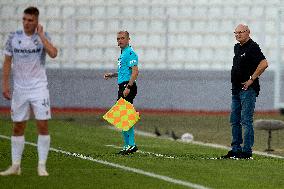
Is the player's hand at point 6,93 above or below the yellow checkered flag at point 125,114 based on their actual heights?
above

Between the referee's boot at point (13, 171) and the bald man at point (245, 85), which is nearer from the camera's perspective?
the referee's boot at point (13, 171)

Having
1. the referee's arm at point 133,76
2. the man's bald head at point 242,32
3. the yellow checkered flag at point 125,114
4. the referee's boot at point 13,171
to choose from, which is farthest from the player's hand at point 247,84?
the referee's boot at point 13,171

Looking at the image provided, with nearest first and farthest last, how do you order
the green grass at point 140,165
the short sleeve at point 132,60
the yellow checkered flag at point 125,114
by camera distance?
1. the green grass at point 140,165
2. the short sleeve at point 132,60
3. the yellow checkered flag at point 125,114

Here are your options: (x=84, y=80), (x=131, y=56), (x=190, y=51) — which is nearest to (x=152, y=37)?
(x=190, y=51)

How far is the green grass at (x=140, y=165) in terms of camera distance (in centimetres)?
1179

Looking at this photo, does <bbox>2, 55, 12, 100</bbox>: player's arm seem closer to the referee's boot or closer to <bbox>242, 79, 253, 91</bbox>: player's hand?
the referee's boot

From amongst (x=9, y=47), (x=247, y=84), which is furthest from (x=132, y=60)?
(x=9, y=47)

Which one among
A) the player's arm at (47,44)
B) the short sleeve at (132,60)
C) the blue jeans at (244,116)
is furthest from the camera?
the short sleeve at (132,60)

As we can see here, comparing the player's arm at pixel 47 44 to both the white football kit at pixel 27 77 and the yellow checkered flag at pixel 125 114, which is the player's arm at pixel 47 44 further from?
the yellow checkered flag at pixel 125 114

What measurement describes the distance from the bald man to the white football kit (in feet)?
13.5

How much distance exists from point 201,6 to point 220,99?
479 centimetres

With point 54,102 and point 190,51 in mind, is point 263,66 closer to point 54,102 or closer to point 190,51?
point 54,102

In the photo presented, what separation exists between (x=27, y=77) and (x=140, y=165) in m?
2.42

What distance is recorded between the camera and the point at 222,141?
21984mm
